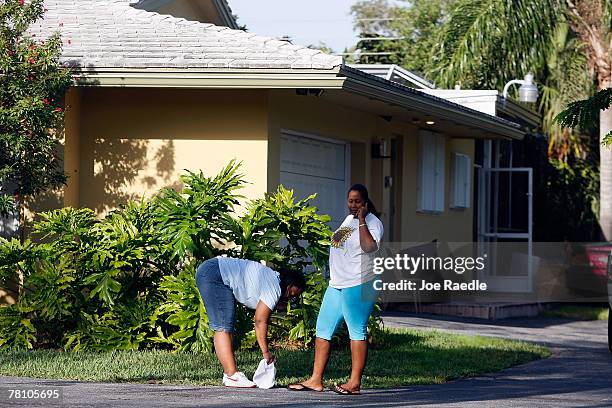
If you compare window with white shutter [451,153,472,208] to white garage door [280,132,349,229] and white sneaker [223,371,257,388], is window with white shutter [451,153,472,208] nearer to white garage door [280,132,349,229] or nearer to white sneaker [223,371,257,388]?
white garage door [280,132,349,229]

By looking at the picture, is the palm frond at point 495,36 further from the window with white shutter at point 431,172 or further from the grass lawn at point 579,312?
the grass lawn at point 579,312

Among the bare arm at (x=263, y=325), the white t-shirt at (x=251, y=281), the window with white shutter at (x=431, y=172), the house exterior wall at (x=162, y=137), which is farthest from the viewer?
the window with white shutter at (x=431, y=172)

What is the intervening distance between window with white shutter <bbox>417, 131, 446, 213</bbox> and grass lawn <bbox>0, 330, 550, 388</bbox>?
6.42 m

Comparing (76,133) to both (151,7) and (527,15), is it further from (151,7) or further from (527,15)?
(527,15)

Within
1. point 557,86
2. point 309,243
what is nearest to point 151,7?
point 309,243

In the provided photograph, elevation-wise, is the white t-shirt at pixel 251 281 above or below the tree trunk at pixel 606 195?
below

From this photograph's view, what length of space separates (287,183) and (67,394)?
695 centimetres

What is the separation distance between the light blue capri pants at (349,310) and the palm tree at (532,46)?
13.2 m

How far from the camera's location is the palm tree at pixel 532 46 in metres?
22.7

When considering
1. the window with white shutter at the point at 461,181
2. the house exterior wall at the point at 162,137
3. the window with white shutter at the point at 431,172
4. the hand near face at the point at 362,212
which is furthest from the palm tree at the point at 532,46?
the hand near face at the point at 362,212

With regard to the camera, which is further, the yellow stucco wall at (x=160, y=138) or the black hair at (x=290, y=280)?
the yellow stucco wall at (x=160, y=138)

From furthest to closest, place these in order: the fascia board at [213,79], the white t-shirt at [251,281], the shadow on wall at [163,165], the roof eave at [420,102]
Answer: the shadow on wall at [163,165]
the roof eave at [420,102]
the fascia board at [213,79]
the white t-shirt at [251,281]

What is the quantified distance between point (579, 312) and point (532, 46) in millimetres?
5115

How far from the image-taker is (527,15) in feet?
74.0
